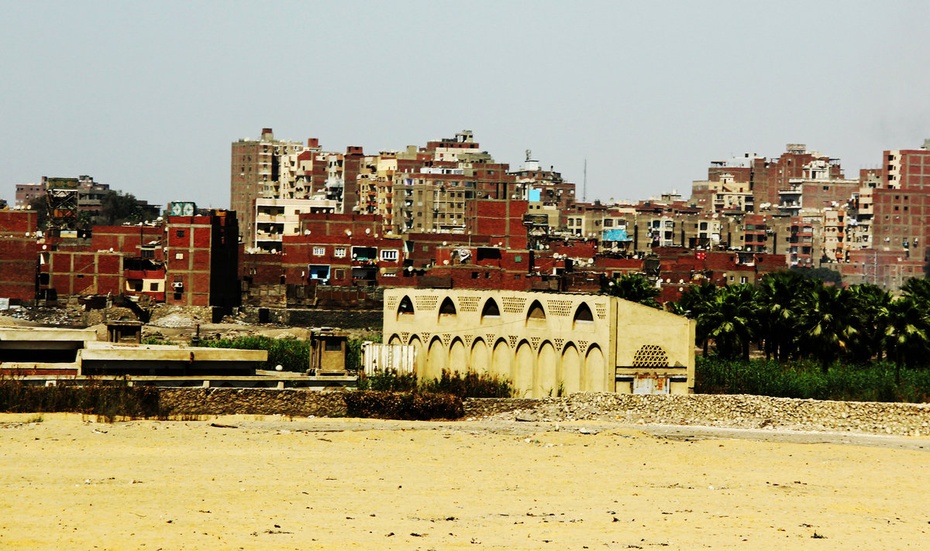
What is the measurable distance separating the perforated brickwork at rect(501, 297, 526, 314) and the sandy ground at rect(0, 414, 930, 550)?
35.2 ft

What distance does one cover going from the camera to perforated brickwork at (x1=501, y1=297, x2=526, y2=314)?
2336 inches

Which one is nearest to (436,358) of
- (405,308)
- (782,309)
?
(405,308)

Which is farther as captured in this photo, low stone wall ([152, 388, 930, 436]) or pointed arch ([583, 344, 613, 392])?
pointed arch ([583, 344, 613, 392])

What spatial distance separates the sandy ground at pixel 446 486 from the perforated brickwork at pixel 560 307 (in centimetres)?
823

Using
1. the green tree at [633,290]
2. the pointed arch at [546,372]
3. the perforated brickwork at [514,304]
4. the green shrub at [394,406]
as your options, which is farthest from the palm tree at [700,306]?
the green shrub at [394,406]

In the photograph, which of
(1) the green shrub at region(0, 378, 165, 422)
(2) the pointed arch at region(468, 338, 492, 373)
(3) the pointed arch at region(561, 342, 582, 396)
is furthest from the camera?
(2) the pointed arch at region(468, 338, 492, 373)

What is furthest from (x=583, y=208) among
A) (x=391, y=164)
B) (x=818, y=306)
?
(x=818, y=306)

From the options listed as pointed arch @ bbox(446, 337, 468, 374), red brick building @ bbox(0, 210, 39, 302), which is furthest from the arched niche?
red brick building @ bbox(0, 210, 39, 302)

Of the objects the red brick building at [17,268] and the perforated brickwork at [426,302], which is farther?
the red brick building at [17,268]

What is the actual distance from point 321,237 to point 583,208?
247 feet

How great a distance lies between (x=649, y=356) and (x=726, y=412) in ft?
14.6

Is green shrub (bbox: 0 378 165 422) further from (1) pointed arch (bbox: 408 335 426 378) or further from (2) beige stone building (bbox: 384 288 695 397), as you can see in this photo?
(1) pointed arch (bbox: 408 335 426 378)

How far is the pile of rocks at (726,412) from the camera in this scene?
50.2 meters

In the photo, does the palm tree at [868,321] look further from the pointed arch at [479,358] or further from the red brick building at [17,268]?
the red brick building at [17,268]
